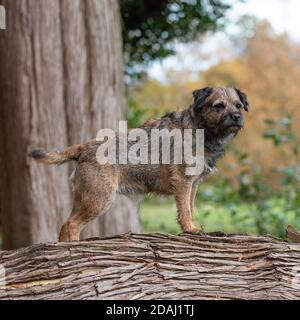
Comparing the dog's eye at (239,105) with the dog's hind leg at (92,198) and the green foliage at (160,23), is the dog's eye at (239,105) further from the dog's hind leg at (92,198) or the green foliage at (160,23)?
the green foliage at (160,23)

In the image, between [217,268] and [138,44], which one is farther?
[138,44]

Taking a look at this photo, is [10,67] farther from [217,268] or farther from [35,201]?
[217,268]

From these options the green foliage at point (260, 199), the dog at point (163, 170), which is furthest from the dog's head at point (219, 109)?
the green foliage at point (260, 199)

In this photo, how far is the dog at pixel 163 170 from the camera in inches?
240

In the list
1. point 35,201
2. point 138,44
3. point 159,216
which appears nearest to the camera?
point 35,201

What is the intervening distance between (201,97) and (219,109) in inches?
8.2

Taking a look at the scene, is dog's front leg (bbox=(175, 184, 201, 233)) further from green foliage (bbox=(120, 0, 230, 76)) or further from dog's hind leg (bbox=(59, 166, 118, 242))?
green foliage (bbox=(120, 0, 230, 76))

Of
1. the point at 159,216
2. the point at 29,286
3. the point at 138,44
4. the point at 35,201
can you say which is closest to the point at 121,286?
the point at 29,286

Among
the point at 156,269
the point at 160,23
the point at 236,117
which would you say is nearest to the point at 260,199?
the point at 160,23

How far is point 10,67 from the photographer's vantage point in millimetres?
9312

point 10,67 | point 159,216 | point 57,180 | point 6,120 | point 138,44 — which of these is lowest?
point 159,216

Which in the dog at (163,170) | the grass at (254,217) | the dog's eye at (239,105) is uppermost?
the dog's eye at (239,105)
